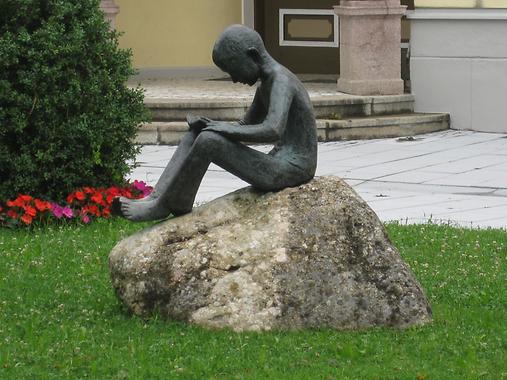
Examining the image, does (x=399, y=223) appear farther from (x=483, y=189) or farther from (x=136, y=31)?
(x=136, y=31)

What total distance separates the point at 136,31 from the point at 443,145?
564cm

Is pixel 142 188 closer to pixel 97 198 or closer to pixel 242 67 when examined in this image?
pixel 97 198

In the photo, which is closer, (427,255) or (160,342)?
(160,342)

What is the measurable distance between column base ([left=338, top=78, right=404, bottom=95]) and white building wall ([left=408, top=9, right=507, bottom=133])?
285mm

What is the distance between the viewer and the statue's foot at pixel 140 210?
715 cm

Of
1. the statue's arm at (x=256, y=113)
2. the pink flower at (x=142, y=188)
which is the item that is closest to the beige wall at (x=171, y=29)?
the pink flower at (x=142, y=188)

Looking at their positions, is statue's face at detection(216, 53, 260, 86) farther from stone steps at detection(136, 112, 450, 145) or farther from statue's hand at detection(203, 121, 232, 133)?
stone steps at detection(136, 112, 450, 145)

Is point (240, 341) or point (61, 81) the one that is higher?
point (61, 81)

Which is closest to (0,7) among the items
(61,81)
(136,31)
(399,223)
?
(61,81)

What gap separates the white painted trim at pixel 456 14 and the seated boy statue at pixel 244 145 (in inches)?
350

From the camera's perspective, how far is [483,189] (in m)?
12.0

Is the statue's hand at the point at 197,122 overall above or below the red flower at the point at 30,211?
above

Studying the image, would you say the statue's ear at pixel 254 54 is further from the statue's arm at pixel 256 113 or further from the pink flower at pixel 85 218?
the pink flower at pixel 85 218

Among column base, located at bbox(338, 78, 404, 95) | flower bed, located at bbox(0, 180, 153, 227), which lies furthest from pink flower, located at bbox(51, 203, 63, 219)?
column base, located at bbox(338, 78, 404, 95)
